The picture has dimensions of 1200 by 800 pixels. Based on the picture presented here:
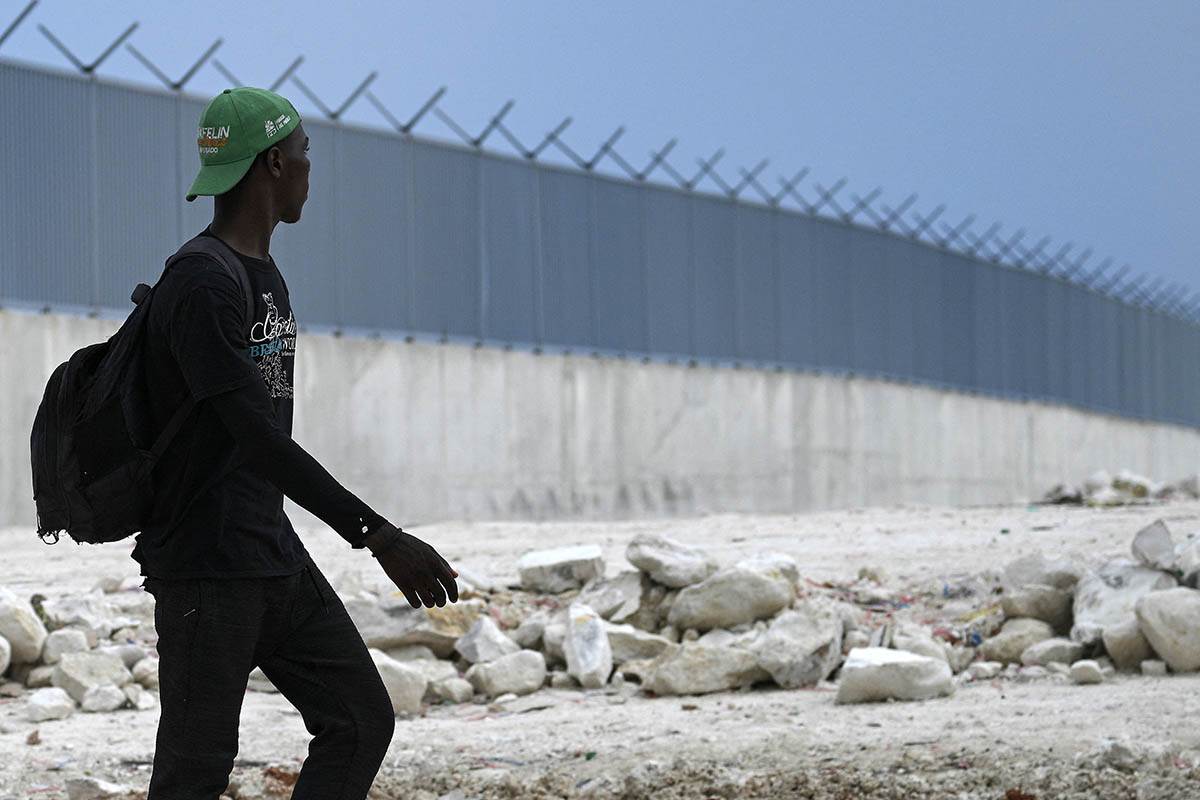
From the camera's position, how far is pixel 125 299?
14070mm

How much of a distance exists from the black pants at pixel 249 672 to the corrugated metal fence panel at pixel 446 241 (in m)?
13.2

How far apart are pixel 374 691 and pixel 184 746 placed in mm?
392

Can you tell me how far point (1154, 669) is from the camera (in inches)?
285

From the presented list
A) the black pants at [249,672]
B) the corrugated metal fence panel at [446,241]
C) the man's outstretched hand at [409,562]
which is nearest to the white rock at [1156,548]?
the black pants at [249,672]

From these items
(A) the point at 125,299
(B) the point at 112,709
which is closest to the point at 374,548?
(B) the point at 112,709

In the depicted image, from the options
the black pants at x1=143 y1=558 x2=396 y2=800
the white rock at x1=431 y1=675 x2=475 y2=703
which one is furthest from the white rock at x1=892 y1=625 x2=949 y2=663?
the black pants at x1=143 y1=558 x2=396 y2=800

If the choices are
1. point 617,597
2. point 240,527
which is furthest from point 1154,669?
point 240,527

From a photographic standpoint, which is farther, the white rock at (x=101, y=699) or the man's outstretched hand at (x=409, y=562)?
the white rock at (x=101, y=699)

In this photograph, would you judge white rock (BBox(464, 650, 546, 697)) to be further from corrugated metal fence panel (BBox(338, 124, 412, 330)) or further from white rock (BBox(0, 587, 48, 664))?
corrugated metal fence panel (BBox(338, 124, 412, 330))

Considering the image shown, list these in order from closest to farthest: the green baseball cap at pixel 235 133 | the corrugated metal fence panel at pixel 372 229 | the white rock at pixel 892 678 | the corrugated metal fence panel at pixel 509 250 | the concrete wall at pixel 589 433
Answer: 1. the green baseball cap at pixel 235 133
2. the white rock at pixel 892 678
3. the concrete wall at pixel 589 433
4. the corrugated metal fence panel at pixel 372 229
5. the corrugated metal fence panel at pixel 509 250

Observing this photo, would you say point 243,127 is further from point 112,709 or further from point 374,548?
point 112,709

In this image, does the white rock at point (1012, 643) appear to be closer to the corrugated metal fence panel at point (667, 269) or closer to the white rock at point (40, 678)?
the white rock at point (40, 678)

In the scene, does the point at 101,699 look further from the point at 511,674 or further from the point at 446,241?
the point at 446,241

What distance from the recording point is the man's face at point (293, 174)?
10.7 ft
